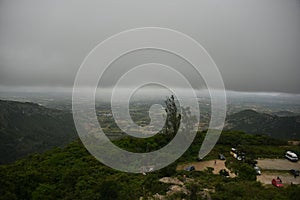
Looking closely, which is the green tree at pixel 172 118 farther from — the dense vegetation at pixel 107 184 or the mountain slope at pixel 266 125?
the mountain slope at pixel 266 125

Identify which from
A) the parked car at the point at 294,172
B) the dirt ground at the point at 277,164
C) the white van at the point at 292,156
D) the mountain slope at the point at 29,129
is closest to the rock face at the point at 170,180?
the dirt ground at the point at 277,164

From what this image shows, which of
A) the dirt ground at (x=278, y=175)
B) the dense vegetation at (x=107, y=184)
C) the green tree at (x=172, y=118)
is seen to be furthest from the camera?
the green tree at (x=172, y=118)

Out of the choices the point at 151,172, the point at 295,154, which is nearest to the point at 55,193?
the point at 151,172

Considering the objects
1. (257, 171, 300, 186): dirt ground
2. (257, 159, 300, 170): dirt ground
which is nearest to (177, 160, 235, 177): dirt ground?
(257, 171, 300, 186): dirt ground

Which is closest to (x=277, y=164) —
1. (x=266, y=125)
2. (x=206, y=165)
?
(x=206, y=165)

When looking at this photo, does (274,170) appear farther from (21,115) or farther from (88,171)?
(21,115)

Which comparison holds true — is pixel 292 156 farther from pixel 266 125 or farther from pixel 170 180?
pixel 266 125

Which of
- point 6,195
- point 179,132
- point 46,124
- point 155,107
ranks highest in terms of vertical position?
point 155,107
